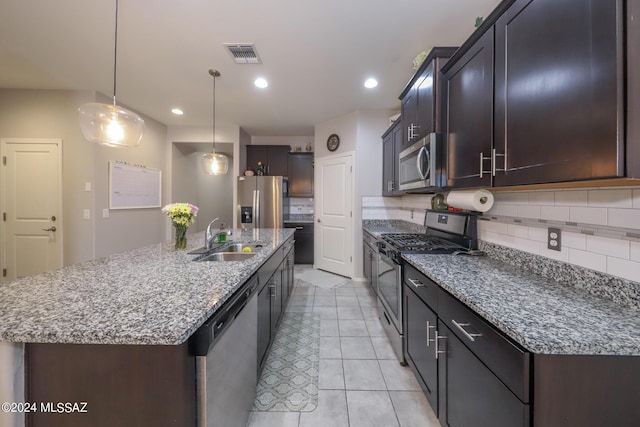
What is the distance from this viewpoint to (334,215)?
4250 millimetres

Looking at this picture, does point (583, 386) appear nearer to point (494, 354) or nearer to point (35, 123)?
point (494, 354)

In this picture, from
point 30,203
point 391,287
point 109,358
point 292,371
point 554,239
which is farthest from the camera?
point 30,203

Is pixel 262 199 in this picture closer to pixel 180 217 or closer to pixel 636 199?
pixel 180 217

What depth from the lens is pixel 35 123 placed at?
327 cm

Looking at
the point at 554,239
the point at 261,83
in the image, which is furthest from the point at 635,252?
the point at 261,83

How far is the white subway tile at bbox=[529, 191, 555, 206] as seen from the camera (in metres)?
1.30

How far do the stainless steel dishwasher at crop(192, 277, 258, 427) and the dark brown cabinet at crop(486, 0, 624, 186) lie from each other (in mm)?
1411

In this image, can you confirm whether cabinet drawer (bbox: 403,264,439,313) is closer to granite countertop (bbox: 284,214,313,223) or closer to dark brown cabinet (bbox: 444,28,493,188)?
dark brown cabinet (bbox: 444,28,493,188)

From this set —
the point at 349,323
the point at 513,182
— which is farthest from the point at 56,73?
the point at 513,182

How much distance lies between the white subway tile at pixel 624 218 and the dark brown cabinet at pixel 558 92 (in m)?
0.33

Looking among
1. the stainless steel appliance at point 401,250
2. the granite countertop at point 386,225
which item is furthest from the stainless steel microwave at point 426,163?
the granite countertop at point 386,225

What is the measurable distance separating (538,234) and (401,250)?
2.59ft

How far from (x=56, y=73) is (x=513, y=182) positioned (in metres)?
4.49

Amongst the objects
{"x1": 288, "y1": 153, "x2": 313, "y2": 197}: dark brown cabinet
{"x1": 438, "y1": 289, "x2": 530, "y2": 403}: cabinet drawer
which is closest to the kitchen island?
{"x1": 438, "y1": 289, "x2": 530, "y2": 403}: cabinet drawer
